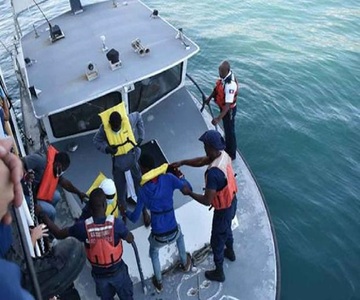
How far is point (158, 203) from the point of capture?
457 centimetres

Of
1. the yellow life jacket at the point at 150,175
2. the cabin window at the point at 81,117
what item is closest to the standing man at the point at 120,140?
the yellow life jacket at the point at 150,175

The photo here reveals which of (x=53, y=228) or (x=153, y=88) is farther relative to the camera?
(x=153, y=88)

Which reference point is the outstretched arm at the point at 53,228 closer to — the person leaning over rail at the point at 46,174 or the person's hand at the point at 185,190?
the person leaning over rail at the point at 46,174

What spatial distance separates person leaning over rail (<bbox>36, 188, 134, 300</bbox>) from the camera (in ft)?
13.3

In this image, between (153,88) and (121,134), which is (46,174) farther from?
(153,88)

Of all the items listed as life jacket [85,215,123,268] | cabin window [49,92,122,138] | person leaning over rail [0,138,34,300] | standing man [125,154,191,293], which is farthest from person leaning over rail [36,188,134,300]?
person leaning over rail [0,138,34,300]

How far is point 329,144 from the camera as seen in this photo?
9391 mm

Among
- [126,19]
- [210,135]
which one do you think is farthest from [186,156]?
[126,19]

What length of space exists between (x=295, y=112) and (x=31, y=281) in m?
9.24

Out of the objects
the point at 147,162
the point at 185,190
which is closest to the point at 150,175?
the point at 147,162

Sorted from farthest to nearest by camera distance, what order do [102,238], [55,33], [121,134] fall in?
1. [55,33]
2. [121,134]
3. [102,238]

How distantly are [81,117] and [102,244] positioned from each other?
261 cm

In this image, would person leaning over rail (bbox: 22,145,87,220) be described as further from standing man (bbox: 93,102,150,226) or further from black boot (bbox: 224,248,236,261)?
black boot (bbox: 224,248,236,261)

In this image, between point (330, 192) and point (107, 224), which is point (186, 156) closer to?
point (107, 224)
